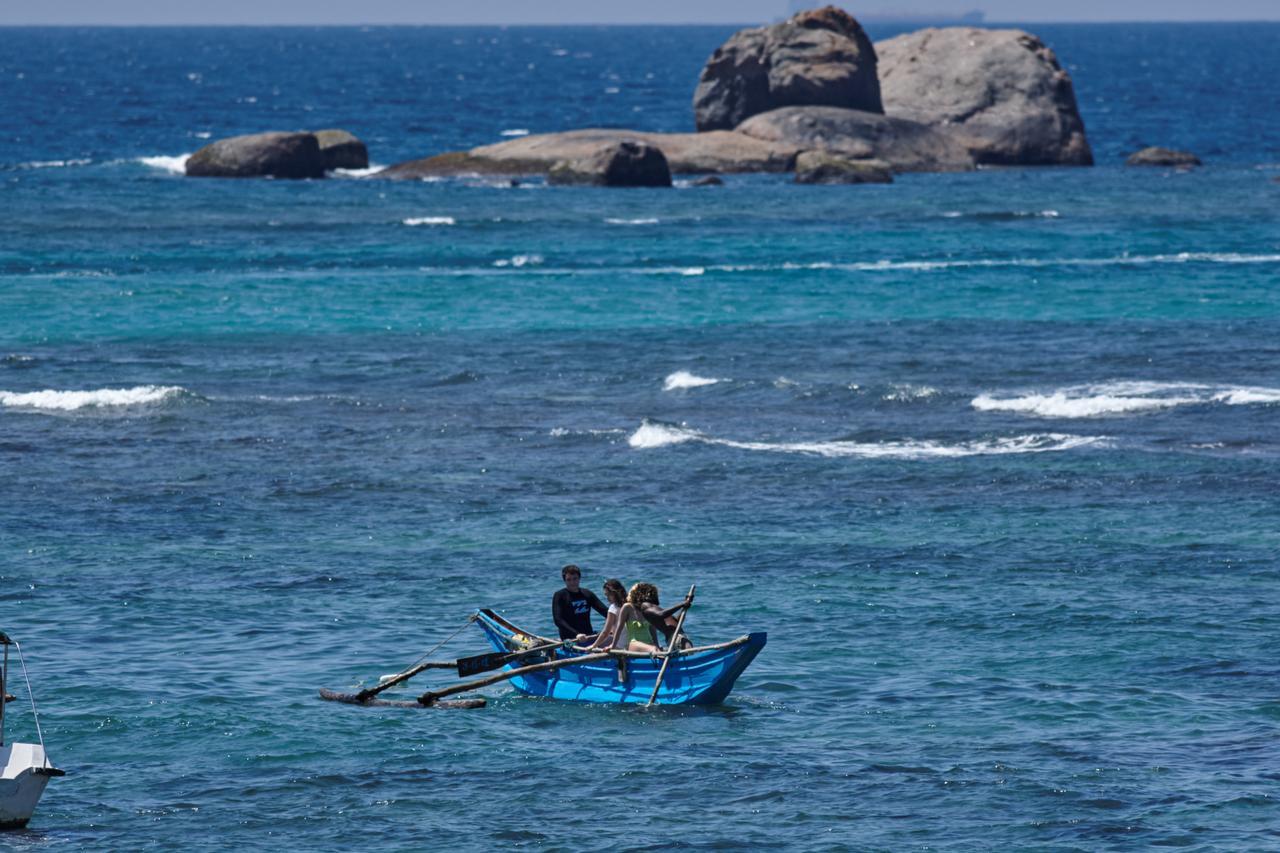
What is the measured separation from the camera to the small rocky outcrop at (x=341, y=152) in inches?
3861

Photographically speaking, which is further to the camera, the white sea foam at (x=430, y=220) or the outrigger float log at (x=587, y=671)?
the white sea foam at (x=430, y=220)

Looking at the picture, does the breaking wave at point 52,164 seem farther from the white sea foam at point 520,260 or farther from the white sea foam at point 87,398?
the white sea foam at point 87,398

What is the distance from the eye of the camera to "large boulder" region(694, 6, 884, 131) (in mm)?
98188

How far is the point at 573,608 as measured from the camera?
27422 millimetres

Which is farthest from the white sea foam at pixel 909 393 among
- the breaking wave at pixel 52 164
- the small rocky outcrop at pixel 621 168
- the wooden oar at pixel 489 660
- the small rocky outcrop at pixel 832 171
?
the breaking wave at pixel 52 164

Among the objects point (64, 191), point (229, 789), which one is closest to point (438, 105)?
point (64, 191)

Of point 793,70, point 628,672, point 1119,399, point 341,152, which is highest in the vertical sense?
point 793,70

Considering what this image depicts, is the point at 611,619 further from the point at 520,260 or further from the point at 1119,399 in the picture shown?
the point at 520,260

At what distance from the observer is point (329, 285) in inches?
2562

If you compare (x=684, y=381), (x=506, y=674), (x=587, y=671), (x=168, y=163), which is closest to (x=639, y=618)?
(x=587, y=671)

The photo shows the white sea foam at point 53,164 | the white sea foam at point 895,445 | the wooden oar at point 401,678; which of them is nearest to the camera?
the wooden oar at point 401,678

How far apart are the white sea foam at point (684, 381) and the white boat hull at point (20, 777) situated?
94.1 ft

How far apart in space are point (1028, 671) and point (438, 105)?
13517 centimetres

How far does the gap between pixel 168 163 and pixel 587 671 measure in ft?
273
